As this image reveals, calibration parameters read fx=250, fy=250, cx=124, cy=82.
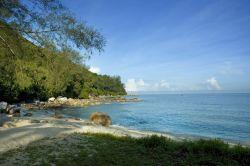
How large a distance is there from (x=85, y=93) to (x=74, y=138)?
81.8 meters

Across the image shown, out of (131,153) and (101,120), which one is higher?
(131,153)

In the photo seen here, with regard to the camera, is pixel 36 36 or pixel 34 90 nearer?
pixel 36 36

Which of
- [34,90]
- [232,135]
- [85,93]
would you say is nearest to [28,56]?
[232,135]

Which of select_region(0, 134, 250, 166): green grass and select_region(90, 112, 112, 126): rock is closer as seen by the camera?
select_region(0, 134, 250, 166): green grass

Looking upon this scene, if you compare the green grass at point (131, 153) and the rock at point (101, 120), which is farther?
the rock at point (101, 120)

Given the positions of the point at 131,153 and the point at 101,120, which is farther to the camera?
the point at 101,120

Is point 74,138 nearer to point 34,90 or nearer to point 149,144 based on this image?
point 149,144

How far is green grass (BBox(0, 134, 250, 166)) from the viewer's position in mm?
8594

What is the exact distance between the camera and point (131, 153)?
9711mm

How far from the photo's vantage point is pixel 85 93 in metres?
93.7

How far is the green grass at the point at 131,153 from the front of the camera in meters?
8.59

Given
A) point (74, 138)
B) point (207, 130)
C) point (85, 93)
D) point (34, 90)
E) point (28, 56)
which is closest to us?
point (28, 56)

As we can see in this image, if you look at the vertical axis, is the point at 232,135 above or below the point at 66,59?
below

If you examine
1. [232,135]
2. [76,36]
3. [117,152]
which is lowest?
[232,135]
